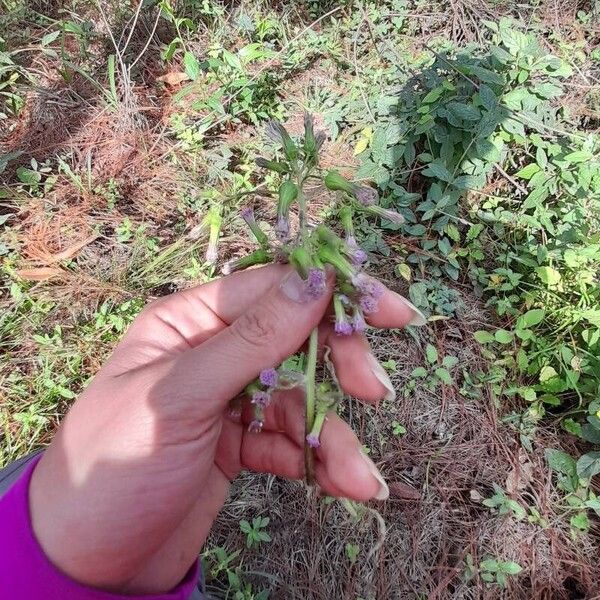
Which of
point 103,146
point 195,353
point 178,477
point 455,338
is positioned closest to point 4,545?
point 178,477

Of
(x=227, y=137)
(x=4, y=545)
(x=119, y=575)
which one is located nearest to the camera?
(x=4, y=545)

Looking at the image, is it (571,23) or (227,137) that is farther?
(571,23)

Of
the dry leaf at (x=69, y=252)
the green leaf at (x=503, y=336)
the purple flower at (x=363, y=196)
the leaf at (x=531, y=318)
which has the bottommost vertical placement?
the green leaf at (x=503, y=336)

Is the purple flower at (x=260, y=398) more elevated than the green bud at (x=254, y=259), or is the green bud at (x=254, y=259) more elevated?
the green bud at (x=254, y=259)

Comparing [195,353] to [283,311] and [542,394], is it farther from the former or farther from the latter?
[542,394]

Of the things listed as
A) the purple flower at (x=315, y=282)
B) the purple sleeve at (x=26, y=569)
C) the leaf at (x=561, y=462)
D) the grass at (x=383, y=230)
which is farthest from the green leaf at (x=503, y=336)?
the purple sleeve at (x=26, y=569)

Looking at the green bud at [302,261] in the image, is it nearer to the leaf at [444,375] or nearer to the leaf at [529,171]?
the leaf at [444,375]
